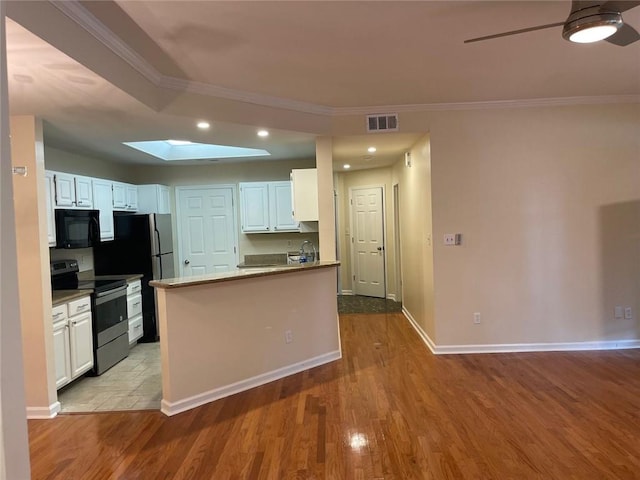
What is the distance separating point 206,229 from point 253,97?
3.11 m

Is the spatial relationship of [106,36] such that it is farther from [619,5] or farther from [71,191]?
[619,5]

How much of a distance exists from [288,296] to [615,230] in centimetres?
340

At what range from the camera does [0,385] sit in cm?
134

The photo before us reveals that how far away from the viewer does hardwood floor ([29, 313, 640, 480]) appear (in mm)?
2289

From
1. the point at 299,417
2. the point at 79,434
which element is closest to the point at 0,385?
the point at 79,434

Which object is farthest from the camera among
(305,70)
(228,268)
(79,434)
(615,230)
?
(228,268)

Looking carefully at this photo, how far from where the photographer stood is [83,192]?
14.0 ft

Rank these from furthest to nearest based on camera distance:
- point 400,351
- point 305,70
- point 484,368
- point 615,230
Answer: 1. point 400,351
2. point 615,230
3. point 484,368
4. point 305,70

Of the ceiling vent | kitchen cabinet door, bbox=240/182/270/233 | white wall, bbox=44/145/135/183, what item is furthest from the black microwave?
the ceiling vent

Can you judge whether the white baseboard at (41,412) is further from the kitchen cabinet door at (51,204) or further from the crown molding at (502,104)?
the crown molding at (502,104)

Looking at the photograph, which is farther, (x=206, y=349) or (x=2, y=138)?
(x=206, y=349)

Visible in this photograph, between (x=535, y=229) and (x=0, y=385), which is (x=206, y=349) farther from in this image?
(x=535, y=229)

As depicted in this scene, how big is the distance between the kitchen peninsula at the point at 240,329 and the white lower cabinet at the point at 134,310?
1.79m

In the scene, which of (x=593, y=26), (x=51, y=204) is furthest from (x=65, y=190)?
(x=593, y=26)
